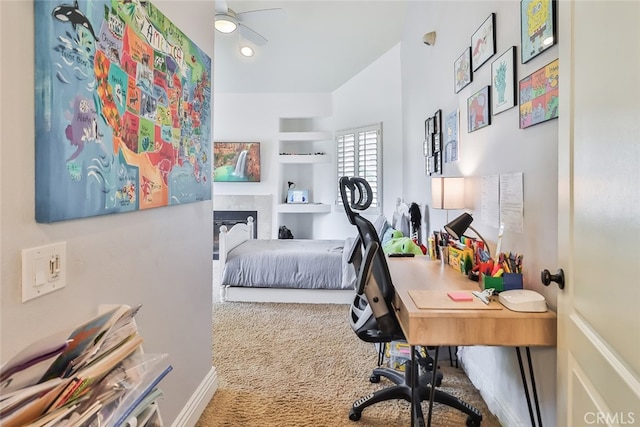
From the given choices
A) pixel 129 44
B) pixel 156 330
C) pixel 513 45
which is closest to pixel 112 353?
pixel 156 330

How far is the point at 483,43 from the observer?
6.79 ft

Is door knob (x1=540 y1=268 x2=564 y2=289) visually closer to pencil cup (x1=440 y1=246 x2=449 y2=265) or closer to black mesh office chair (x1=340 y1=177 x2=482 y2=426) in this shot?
black mesh office chair (x1=340 y1=177 x2=482 y2=426)

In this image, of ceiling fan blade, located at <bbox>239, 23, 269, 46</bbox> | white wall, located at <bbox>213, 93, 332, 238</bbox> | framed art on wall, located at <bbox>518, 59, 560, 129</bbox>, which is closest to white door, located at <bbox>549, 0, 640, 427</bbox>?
framed art on wall, located at <bbox>518, 59, 560, 129</bbox>

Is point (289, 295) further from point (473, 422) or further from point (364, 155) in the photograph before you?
point (364, 155)

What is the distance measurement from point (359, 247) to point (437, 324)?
0.62 metres

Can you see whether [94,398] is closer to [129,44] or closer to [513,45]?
[129,44]

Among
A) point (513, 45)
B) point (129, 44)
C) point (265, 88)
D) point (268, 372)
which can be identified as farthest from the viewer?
point (265, 88)

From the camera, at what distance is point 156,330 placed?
145cm

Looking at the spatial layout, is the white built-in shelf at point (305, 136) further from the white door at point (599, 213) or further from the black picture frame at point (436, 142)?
the white door at point (599, 213)

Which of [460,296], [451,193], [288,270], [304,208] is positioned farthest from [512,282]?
[304,208]

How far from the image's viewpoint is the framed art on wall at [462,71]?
230 centimetres

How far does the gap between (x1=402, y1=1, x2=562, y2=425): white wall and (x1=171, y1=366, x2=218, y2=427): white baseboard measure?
1.52m

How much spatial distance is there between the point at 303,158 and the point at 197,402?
15.6ft

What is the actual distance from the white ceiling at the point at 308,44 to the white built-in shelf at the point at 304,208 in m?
1.93
